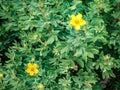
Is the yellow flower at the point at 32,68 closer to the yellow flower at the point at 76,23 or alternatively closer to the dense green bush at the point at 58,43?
the dense green bush at the point at 58,43

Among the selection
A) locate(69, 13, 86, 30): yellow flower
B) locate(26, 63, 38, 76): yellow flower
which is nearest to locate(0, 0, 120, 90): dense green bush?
locate(26, 63, 38, 76): yellow flower

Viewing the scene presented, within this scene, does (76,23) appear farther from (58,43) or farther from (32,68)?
(32,68)

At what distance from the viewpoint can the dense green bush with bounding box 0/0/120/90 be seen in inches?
110

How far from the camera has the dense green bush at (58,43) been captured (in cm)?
279

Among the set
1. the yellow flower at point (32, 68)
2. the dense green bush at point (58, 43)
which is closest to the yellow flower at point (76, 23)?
the dense green bush at point (58, 43)

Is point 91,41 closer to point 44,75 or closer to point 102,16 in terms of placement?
point 102,16

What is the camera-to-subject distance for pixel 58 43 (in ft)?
9.19

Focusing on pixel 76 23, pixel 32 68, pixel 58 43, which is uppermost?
pixel 76 23

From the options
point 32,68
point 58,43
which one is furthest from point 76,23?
point 32,68

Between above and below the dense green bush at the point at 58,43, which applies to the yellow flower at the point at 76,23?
above

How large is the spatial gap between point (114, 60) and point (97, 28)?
45 centimetres

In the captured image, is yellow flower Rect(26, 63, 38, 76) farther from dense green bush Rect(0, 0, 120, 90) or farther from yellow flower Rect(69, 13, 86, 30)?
yellow flower Rect(69, 13, 86, 30)

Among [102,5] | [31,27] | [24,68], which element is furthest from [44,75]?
[102,5]

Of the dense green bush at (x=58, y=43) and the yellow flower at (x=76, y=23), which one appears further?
the dense green bush at (x=58, y=43)
